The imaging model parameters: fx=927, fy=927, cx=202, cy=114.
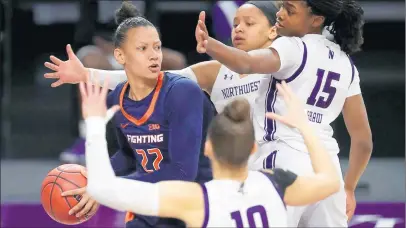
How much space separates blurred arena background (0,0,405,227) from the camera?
669cm

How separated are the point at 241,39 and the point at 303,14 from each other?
0.43 metres

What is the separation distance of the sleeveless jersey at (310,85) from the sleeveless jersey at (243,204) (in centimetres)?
59

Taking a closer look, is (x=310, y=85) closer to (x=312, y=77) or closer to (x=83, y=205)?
(x=312, y=77)

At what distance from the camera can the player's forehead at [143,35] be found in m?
3.59

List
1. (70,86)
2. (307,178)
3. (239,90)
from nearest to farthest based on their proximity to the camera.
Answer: (307,178)
(239,90)
(70,86)

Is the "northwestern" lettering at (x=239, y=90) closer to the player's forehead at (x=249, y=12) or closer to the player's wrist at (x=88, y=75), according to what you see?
the player's forehead at (x=249, y=12)

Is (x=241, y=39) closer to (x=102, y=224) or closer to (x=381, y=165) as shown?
(x=102, y=224)

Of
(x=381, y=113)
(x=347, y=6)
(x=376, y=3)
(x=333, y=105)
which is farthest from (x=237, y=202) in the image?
(x=376, y=3)

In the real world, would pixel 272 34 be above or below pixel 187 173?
above

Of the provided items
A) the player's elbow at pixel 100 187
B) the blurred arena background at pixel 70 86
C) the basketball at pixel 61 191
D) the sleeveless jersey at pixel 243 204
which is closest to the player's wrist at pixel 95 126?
the player's elbow at pixel 100 187

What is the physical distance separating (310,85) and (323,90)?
64 millimetres

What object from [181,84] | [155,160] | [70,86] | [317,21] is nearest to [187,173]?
[155,160]

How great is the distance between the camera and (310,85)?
3582mm

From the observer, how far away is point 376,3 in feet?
28.6
